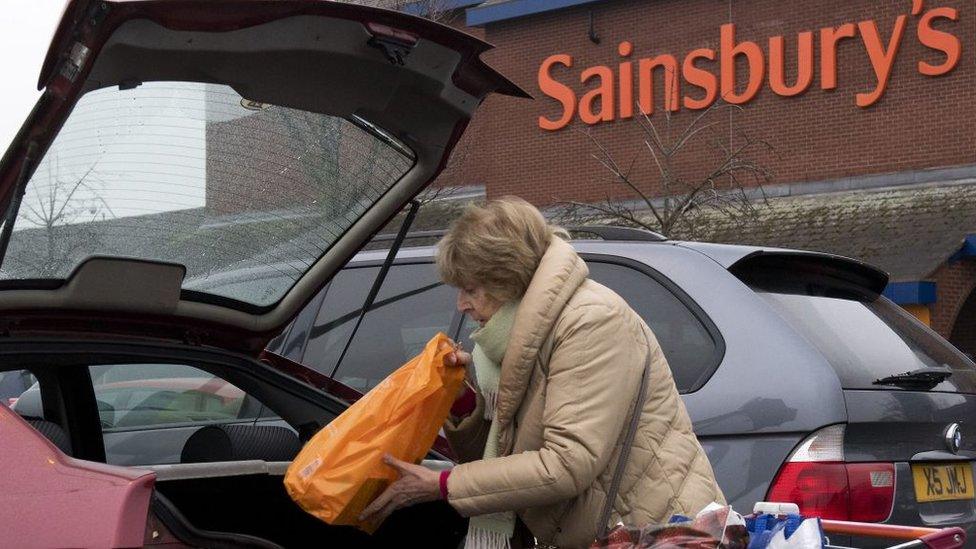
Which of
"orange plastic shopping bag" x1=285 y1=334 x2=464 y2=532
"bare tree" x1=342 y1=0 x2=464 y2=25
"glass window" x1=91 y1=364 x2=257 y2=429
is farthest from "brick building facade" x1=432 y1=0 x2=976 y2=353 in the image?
"orange plastic shopping bag" x1=285 y1=334 x2=464 y2=532

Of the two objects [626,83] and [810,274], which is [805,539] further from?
[626,83]

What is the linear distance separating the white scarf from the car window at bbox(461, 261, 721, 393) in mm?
1333

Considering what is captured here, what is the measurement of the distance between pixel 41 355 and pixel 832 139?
66.9 ft

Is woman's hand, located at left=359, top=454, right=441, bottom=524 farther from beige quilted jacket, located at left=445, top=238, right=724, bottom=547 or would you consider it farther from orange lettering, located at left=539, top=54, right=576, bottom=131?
orange lettering, located at left=539, top=54, right=576, bottom=131

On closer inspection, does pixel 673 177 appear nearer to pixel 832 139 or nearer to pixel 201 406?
pixel 832 139

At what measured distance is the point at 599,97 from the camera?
83.1 feet

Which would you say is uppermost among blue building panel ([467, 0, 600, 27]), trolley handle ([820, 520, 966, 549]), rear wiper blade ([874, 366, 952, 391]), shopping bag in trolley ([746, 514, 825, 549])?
blue building panel ([467, 0, 600, 27])

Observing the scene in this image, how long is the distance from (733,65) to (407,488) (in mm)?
21274

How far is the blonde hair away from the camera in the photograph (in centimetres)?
314

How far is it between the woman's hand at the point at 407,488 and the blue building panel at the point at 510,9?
75.7 feet

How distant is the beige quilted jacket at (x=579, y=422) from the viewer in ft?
9.77

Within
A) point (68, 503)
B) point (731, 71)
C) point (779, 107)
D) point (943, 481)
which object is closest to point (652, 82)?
point (731, 71)

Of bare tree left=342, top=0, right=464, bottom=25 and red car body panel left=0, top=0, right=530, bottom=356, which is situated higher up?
bare tree left=342, top=0, right=464, bottom=25

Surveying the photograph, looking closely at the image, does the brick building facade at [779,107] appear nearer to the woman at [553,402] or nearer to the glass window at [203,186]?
the glass window at [203,186]
